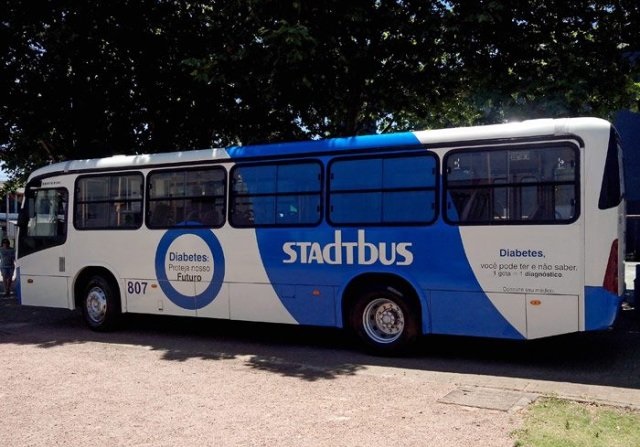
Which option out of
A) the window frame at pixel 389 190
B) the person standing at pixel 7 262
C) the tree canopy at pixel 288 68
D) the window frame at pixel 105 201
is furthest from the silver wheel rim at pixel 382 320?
the person standing at pixel 7 262

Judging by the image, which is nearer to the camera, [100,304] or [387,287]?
[387,287]

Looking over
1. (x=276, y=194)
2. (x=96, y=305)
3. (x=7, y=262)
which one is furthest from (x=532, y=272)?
(x=7, y=262)

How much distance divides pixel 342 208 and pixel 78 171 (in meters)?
5.18

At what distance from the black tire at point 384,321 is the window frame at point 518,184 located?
1249 millimetres

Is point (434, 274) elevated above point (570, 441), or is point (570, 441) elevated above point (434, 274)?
point (434, 274)

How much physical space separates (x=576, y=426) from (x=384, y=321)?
144 inches

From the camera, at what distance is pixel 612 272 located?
752cm

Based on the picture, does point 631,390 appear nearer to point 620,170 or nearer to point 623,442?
point 623,442

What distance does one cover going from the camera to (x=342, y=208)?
29.6 feet

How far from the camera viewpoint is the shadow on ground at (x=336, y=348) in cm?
794

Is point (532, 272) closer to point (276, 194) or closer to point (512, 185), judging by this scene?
point (512, 185)

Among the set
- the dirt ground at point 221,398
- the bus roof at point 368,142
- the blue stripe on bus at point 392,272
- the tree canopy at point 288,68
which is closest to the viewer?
the dirt ground at point 221,398

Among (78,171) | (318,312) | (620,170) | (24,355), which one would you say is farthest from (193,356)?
(620,170)

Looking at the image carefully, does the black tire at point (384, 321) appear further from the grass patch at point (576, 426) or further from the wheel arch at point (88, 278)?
the wheel arch at point (88, 278)
